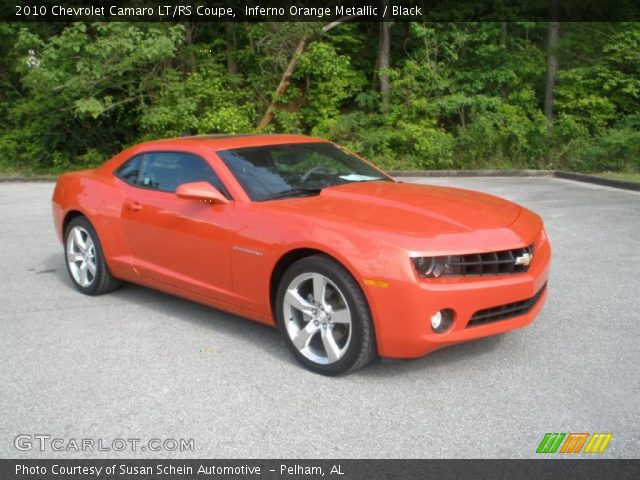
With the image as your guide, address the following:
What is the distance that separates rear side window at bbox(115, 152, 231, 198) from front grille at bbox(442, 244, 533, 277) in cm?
170

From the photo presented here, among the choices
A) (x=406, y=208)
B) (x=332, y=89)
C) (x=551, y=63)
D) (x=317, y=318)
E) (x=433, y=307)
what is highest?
(x=551, y=63)

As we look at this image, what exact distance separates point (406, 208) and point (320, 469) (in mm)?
1832

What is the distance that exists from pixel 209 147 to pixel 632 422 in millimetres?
3362

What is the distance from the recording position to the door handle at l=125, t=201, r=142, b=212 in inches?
210

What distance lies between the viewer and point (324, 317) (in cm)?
405

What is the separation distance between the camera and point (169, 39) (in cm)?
1742

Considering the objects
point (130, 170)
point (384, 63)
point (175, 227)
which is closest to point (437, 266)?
point (175, 227)

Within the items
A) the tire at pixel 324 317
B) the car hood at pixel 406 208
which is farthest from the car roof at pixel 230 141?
the tire at pixel 324 317

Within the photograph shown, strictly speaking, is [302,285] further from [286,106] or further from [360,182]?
[286,106]

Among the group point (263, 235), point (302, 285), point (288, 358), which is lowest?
point (288, 358)

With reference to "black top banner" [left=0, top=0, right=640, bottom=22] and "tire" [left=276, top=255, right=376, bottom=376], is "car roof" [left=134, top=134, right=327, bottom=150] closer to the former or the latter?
"tire" [left=276, top=255, right=376, bottom=376]

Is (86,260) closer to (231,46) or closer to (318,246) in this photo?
(318,246)

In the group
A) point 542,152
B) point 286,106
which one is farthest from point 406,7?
point 542,152

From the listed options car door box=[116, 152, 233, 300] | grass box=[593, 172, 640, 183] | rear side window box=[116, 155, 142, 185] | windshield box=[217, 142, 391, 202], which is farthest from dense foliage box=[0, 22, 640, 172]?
car door box=[116, 152, 233, 300]
